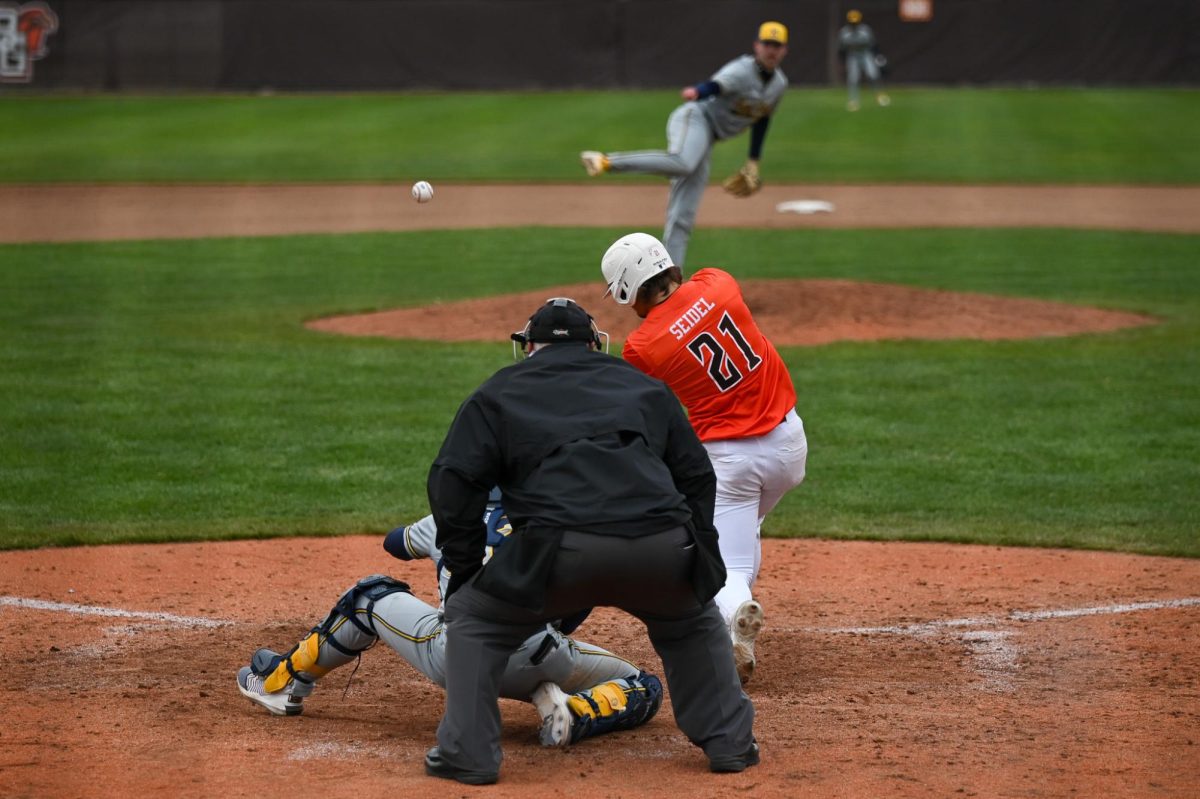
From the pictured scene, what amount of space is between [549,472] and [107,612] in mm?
2923

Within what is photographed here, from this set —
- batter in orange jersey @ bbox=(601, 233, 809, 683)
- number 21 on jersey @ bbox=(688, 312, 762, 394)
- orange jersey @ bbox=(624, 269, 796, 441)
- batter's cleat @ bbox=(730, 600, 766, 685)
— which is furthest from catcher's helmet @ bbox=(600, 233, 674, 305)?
batter's cleat @ bbox=(730, 600, 766, 685)

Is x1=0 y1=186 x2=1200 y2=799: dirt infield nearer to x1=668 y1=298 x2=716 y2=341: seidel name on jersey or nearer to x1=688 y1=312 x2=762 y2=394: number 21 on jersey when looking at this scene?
x1=688 y1=312 x2=762 y2=394: number 21 on jersey

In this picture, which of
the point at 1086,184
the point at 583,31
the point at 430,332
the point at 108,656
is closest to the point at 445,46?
the point at 583,31

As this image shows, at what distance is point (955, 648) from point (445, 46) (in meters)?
35.0

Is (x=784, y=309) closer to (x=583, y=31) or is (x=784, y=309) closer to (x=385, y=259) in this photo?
(x=385, y=259)

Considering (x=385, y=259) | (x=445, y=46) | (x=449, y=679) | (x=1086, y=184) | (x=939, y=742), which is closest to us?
(x=449, y=679)

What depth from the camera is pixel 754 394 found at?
5.74 metres

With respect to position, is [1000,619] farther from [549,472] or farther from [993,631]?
[549,472]

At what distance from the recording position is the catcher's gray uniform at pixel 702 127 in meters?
11.8

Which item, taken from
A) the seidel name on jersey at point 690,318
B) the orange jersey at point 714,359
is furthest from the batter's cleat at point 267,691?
the seidel name on jersey at point 690,318

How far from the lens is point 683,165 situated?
11859mm

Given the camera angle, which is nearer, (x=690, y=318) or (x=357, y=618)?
(x=357, y=618)

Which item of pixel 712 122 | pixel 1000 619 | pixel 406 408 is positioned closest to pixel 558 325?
pixel 1000 619

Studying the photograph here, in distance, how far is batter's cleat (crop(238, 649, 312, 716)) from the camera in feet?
16.9
